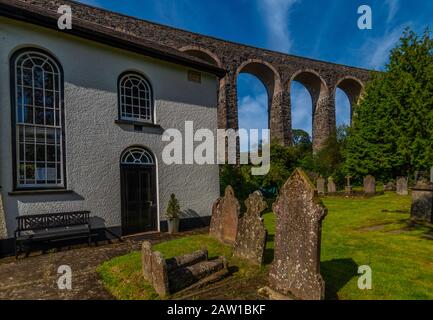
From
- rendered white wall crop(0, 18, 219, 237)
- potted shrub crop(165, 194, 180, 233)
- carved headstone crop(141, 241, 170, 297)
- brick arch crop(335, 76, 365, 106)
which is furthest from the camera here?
brick arch crop(335, 76, 365, 106)

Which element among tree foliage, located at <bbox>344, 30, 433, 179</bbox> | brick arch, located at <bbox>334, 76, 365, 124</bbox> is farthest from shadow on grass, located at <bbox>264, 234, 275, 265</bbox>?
brick arch, located at <bbox>334, 76, 365, 124</bbox>

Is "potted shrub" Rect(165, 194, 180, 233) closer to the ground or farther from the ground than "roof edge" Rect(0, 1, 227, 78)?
closer to the ground

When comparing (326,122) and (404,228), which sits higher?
(326,122)

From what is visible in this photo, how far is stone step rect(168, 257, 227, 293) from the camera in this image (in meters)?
4.46

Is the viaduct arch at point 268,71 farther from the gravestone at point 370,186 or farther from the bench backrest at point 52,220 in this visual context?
the bench backrest at point 52,220

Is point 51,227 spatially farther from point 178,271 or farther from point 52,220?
point 178,271

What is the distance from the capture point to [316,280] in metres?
3.77

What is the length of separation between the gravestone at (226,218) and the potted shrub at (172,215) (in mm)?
2173

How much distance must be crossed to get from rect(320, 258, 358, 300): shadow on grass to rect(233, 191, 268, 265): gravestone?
133cm

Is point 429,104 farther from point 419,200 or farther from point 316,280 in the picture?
point 316,280

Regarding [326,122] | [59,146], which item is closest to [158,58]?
[59,146]

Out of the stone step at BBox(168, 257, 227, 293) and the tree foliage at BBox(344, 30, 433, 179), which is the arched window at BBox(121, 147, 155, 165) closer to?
the stone step at BBox(168, 257, 227, 293)

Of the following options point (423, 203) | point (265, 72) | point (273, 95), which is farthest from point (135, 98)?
point (273, 95)

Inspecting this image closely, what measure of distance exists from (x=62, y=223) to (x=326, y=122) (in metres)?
29.9
